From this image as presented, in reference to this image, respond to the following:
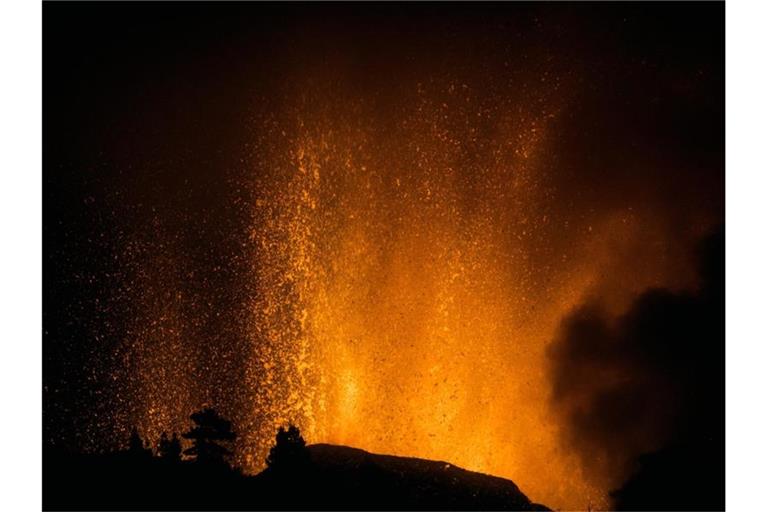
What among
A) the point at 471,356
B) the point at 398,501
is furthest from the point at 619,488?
the point at 398,501

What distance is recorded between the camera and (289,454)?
23.8 m

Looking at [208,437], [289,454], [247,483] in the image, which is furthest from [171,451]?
[289,454]

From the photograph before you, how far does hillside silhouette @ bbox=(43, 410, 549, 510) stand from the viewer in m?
22.6

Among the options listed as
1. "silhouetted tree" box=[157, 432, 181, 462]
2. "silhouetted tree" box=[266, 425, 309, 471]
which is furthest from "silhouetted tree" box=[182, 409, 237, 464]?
"silhouetted tree" box=[266, 425, 309, 471]

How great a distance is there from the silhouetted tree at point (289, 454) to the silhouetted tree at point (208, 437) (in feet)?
7.19

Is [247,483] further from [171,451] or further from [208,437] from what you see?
[171,451]

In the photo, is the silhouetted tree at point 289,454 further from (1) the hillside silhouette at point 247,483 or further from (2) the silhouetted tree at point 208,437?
(2) the silhouetted tree at point 208,437

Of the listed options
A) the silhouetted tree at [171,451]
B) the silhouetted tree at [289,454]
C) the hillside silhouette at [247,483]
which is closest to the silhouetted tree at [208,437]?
the hillside silhouette at [247,483]

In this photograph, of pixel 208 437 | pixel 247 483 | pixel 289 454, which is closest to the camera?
pixel 289 454

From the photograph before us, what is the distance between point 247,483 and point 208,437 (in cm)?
241

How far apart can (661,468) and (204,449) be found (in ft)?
81.8

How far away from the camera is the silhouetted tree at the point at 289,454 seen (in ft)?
77.5

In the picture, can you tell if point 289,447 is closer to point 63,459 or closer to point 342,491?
point 342,491

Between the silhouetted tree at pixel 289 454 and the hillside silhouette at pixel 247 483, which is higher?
the silhouetted tree at pixel 289 454
